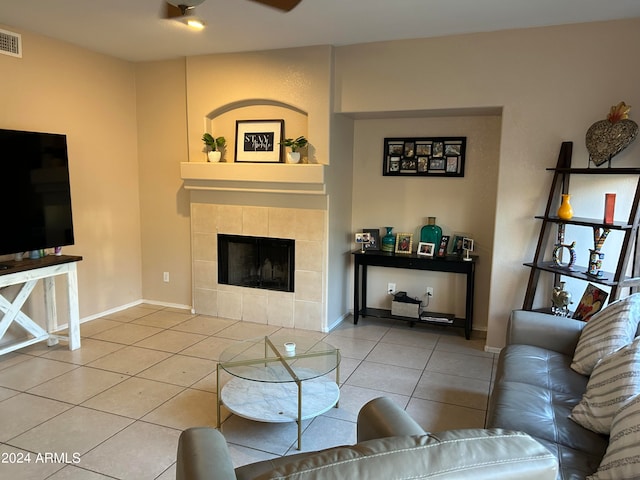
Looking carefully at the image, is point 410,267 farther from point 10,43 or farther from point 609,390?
point 10,43

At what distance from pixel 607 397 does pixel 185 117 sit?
4468 mm

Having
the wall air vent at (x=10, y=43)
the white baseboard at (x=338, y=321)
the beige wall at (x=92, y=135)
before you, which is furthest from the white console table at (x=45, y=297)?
the white baseboard at (x=338, y=321)

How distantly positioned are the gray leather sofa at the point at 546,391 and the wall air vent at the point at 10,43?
4.45m

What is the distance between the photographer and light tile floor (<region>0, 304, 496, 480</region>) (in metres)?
2.51

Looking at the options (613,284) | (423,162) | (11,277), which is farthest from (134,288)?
(613,284)

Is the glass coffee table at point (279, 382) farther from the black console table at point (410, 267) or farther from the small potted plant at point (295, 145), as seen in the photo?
the small potted plant at point (295, 145)

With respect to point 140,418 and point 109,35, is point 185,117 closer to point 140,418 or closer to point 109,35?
point 109,35

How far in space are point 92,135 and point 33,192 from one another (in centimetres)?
116

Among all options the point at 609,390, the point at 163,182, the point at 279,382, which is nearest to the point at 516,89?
the point at 609,390

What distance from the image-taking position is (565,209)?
3.50 metres

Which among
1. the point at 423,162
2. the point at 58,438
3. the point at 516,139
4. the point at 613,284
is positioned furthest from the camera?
the point at 423,162

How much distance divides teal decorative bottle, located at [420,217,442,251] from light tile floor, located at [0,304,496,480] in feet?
2.96

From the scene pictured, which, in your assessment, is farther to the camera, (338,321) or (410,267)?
(338,321)

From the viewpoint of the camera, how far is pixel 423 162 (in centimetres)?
463
